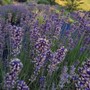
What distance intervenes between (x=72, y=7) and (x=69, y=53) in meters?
12.6

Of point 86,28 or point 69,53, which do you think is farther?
point 86,28

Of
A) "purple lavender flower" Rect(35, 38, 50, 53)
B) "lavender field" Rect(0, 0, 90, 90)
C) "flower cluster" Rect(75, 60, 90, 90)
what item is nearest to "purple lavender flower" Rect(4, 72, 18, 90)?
"lavender field" Rect(0, 0, 90, 90)

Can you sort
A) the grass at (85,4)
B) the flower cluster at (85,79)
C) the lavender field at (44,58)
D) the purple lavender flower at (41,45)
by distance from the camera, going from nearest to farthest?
the flower cluster at (85,79) < the lavender field at (44,58) < the purple lavender flower at (41,45) < the grass at (85,4)

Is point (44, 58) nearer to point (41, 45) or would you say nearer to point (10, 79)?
point (41, 45)

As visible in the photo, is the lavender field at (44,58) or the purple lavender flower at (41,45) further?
the purple lavender flower at (41,45)

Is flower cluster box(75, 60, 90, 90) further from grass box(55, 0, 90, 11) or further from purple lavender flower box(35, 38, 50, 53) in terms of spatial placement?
grass box(55, 0, 90, 11)

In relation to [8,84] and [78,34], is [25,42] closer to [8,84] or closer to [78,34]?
[78,34]

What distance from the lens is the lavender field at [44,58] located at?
8.72 ft

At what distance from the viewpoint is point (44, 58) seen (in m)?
2.90

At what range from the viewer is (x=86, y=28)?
5.20 metres

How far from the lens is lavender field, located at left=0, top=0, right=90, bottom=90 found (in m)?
2.66

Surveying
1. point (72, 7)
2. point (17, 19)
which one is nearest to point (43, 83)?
point (17, 19)

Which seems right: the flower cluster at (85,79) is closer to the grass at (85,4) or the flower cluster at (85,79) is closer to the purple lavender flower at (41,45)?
the purple lavender flower at (41,45)

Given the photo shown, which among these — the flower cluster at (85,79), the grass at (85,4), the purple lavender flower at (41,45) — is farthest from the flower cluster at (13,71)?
the grass at (85,4)
